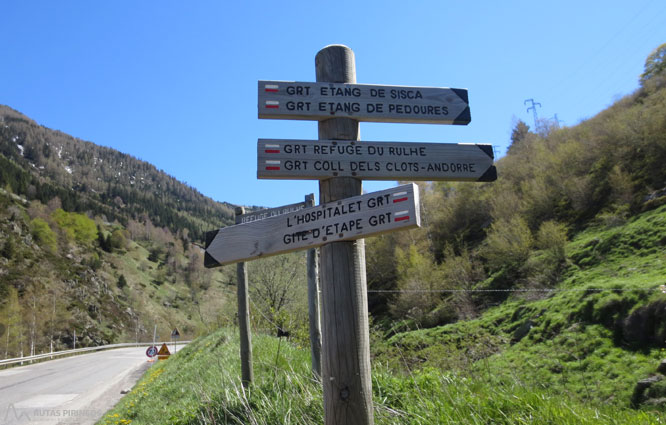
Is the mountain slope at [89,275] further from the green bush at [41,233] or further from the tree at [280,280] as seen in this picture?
the tree at [280,280]

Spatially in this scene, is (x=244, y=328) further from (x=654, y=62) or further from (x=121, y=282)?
(x=121, y=282)

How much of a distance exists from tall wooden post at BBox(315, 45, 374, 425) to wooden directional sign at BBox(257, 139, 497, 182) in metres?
0.11

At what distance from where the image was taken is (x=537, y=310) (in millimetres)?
15539

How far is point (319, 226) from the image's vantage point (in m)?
2.58

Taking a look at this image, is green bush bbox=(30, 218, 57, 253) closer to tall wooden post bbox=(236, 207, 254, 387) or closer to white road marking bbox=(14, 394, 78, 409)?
white road marking bbox=(14, 394, 78, 409)

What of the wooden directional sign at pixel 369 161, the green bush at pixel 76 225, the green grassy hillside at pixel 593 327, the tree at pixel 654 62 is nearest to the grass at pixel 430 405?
the green grassy hillside at pixel 593 327

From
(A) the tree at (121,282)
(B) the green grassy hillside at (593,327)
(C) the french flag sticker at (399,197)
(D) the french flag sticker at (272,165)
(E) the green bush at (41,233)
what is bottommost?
(B) the green grassy hillside at (593,327)

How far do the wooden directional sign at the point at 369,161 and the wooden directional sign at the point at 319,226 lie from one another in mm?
252

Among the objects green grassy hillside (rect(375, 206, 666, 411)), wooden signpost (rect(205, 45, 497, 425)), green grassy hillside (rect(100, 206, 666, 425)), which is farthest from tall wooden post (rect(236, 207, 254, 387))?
wooden signpost (rect(205, 45, 497, 425))

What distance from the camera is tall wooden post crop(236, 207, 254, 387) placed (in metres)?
5.95

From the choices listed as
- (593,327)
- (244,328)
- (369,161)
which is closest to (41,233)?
(244,328)

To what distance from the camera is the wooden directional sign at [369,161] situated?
2660mm

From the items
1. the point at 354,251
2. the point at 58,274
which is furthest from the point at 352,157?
the point at 58,274

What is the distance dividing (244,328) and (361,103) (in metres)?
4.55
